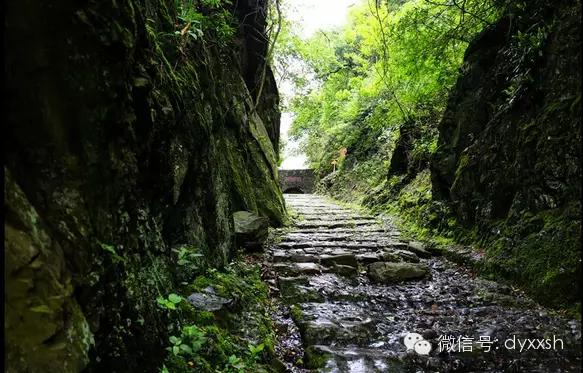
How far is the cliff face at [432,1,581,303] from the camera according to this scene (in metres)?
3.76

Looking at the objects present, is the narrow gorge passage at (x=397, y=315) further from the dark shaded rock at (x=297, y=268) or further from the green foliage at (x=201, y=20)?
the green foliage at (x=201, y=20)

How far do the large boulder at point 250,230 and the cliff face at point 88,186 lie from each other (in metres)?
2.46

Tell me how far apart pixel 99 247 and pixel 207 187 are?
255cm

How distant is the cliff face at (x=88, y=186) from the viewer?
1.88 metres

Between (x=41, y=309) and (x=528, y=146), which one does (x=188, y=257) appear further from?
(x=528, y=146)

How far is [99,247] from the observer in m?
2.38

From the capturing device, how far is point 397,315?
445cm

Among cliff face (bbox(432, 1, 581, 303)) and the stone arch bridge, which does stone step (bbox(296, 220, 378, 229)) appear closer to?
cliff face (bbox(432, 1, 581, 303))

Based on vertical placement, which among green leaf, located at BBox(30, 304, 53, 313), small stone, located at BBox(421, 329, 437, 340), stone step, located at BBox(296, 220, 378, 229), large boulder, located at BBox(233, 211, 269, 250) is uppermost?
green leaf, located at BBox(30, 304, 53, 313)

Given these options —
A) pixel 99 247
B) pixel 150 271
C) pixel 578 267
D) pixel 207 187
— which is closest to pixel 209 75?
pixel 207 187

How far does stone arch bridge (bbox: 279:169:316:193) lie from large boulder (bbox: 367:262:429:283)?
21.3 meters

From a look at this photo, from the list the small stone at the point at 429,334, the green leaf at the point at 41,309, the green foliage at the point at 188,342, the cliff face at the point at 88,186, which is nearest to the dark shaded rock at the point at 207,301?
the cliff face at the point at 88,186

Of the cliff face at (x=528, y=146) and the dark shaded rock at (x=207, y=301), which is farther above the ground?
the cliff face at (x=528, y=146)

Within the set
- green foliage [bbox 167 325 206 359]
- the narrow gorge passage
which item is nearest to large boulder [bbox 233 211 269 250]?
the narrow gorge passage
